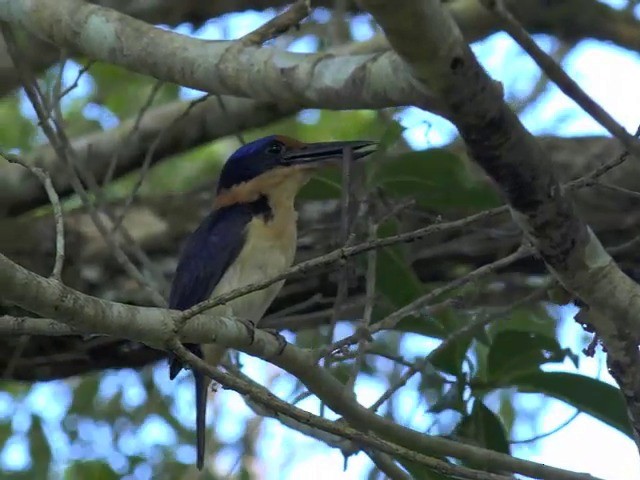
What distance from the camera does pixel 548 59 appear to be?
2.04 m

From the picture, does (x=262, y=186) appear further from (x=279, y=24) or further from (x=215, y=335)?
(x=215, y=335)

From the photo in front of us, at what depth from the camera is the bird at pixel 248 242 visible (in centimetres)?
439

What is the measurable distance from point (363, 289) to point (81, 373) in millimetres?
1233

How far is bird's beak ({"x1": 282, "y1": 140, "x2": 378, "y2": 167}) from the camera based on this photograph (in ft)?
13.8

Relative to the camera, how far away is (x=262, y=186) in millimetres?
4801

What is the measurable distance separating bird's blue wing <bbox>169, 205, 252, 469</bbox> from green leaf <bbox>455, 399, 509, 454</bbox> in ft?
3.69

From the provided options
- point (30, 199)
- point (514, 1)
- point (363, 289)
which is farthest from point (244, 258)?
point (514, 1)

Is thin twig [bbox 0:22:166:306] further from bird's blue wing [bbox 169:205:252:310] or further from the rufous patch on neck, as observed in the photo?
the rufous patch on neck

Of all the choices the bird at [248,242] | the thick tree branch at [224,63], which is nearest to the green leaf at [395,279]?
the bird at [248,242]

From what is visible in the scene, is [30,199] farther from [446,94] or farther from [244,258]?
[446,94]

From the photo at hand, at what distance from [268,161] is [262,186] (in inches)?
4.2

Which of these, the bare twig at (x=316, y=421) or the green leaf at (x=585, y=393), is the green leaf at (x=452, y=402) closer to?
the green leaf at (x=585, y=393)

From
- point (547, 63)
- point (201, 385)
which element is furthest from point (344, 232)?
point (201, 385)

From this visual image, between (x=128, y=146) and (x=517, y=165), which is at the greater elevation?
(x=128, y=146)
